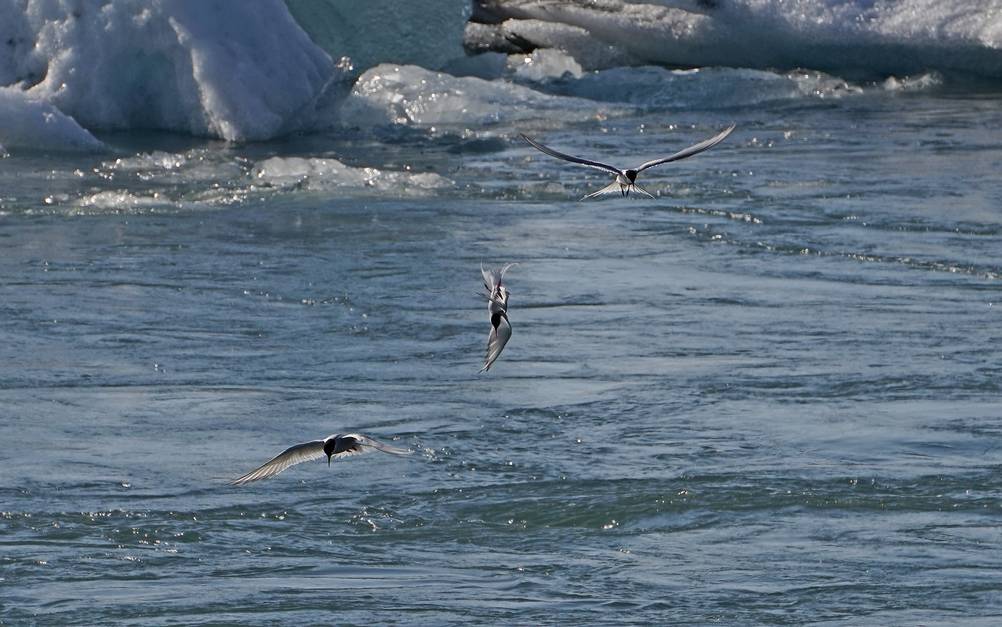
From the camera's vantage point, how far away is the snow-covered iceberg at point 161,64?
12953 millimetres

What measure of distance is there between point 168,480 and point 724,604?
6.46 ft

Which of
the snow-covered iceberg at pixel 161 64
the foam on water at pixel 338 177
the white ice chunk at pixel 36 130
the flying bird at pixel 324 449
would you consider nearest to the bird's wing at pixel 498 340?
the flying bird at pixel 324 449

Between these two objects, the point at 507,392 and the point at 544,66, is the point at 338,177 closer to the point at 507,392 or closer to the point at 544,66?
the point at 507,392

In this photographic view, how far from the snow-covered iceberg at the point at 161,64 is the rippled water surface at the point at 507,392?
1285 mm

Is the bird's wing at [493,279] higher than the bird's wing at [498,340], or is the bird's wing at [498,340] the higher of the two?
the bird's wing at [493,279]

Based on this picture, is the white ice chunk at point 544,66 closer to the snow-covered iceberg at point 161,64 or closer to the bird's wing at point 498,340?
the snow-covered iceberg at point 161,64

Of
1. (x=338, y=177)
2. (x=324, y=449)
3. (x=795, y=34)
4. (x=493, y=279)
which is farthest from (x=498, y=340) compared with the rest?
(x=795, y=34)

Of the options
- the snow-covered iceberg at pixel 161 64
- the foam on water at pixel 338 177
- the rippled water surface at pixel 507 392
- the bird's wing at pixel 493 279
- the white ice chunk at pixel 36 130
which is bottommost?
the rippled water surface at pixel 507 392

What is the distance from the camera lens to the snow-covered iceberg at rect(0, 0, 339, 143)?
42.5 ft

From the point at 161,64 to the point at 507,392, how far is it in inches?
277

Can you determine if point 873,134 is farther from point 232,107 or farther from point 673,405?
point 673,405

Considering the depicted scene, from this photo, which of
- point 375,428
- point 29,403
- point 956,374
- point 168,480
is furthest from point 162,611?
point 956,374

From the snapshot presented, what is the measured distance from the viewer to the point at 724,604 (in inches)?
190

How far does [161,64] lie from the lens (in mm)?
13195
